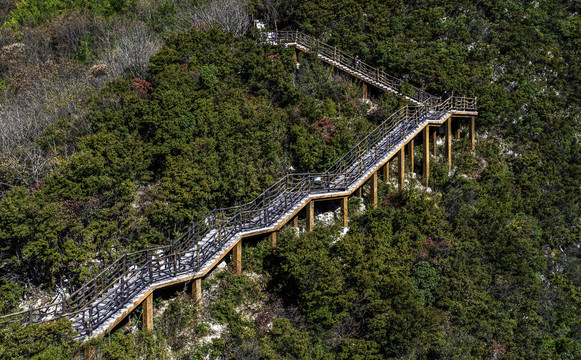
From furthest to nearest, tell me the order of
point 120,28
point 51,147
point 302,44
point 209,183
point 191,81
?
point 120,28 → point 302,44 → point 191,81 → point 51,147 → point 209,183

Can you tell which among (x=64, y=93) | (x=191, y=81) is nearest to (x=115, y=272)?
(x=191, y=81)

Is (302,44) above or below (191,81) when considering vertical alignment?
above

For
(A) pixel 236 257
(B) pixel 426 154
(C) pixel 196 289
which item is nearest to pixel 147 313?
(C) pixel 196 289

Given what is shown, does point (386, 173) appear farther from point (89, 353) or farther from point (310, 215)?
point (89, 353)

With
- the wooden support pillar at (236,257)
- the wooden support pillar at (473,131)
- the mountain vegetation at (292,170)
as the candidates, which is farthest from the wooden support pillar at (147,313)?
the wooden support pillar at (473,131)

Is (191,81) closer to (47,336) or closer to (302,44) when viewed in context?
(302,44)

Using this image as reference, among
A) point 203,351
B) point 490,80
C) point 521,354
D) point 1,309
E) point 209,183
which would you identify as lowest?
point 521,354

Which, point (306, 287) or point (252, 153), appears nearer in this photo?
point (306, 287)

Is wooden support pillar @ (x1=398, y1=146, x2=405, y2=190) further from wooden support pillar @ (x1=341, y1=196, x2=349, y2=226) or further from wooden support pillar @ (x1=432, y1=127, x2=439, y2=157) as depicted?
wooden support pillar @ (x1=432, y1=127, x2=439, y2=157)
